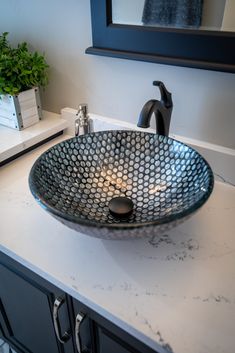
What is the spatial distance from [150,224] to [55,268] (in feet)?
0.80

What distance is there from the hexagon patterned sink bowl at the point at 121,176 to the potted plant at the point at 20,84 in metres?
0.31

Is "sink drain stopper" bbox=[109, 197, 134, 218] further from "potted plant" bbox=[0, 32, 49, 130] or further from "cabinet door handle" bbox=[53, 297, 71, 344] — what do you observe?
"potted plant" bbox=[0, 32, 49, 130]

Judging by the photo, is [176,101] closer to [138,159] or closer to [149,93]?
[149,93]

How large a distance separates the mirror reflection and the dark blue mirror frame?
1 cm

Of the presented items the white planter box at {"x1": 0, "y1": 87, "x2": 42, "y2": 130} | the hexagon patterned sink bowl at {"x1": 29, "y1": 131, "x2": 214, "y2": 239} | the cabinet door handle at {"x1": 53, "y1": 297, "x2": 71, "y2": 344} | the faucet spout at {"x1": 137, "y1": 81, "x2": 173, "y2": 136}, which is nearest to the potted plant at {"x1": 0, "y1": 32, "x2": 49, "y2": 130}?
the white planter box at {"x1": 0, "y1": 87, "x2": 42, "y2": 130}

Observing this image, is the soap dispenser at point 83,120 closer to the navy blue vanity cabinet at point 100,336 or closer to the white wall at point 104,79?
the white wall at point 104,79

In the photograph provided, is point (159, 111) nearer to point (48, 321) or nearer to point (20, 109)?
point (20, 109)

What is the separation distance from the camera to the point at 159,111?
723 mm

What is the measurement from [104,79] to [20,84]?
28 cm

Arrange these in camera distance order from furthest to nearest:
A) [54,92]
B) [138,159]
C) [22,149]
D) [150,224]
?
1. [54,92]
2. [22,149]
3. [138,159]
4. [150,224]

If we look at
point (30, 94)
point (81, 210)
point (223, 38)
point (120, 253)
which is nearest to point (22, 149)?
point (30, 94)

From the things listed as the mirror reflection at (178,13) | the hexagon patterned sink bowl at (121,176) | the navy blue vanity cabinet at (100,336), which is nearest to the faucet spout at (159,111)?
the hexagon patterned sink bowl at (121,176)

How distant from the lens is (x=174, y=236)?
674 mm

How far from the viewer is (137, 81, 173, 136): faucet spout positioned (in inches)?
25.9
